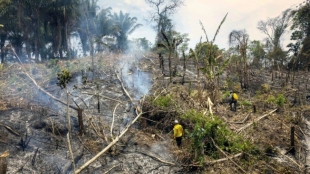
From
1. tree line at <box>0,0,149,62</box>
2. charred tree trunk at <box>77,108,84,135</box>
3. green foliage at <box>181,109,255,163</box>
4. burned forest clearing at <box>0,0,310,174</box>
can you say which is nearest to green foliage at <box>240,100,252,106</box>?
burned forest clearing at <box>0,0,310,174</box>

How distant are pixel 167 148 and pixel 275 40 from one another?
20.4 m

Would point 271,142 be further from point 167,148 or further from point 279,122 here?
point 167,148

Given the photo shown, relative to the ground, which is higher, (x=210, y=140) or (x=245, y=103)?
(x=245, y=103)

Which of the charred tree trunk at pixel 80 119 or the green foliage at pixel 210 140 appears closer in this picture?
the green foliage at pixel 210 140

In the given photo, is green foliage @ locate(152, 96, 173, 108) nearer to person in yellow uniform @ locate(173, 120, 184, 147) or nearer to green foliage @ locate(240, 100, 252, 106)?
person in yellow uniform @ locate(173, 120, 184, 147)

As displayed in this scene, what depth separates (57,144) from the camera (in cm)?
565

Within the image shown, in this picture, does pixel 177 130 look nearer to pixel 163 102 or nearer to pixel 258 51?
pixel 163 102

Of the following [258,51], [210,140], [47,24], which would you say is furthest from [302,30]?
[47,24]

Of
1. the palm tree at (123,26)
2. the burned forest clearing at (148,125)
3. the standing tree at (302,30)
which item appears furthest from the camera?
the palm tree at (123,26)

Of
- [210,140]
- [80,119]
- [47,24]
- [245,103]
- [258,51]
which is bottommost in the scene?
[210,140]

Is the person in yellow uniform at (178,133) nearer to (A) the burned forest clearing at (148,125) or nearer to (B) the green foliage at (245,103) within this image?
(A) the burned forest clearing at (148,125)

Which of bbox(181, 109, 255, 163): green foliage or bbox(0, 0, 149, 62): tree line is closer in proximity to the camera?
bbox(181, 109, 255, 163): green foliage

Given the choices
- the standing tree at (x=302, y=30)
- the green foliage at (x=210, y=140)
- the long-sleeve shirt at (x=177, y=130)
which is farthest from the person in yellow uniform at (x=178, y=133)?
the standing tree at (x=302, y=30)

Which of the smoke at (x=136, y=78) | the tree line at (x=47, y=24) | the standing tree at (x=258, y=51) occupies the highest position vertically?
the tree line at (x=47, y=24)
